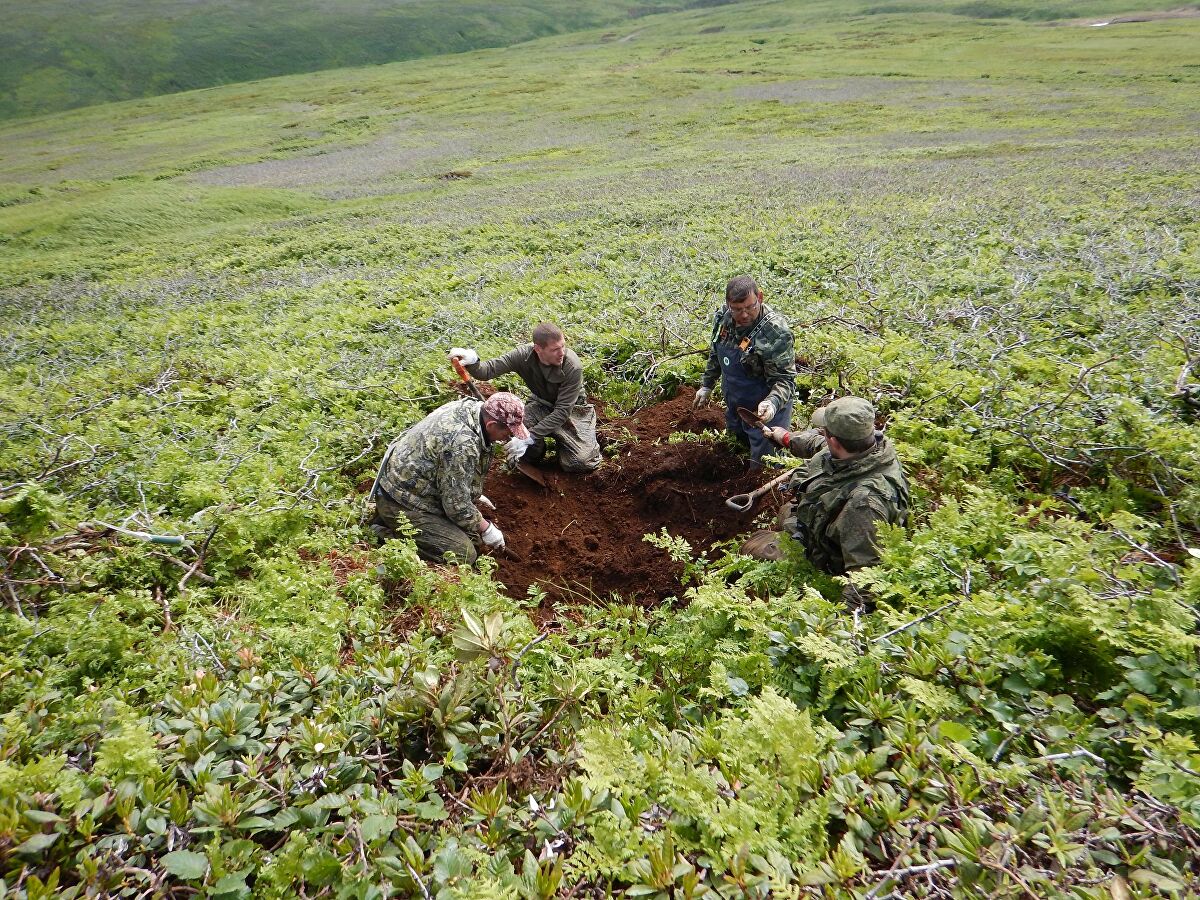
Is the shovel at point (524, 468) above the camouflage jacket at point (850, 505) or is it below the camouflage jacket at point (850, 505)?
below

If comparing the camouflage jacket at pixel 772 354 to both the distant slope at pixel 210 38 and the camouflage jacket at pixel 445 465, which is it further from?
the distant slope at pixel 210 38

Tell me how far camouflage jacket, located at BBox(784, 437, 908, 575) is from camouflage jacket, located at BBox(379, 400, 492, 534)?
2537 millimetres

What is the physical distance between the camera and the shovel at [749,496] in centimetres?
524

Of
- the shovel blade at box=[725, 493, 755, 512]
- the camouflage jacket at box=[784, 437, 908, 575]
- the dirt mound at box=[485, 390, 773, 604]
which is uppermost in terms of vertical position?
the camouflage jacket at box=[784, 437, 908, 575]

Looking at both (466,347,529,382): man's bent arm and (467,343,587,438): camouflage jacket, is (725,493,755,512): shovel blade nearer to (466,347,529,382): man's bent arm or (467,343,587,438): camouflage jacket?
(467,343,587,438): camouflage jacket

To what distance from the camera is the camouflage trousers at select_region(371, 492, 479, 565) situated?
207 inches

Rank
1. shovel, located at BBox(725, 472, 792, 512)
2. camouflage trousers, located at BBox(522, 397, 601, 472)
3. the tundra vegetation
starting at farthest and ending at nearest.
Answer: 1. camouflage trousers, located at BBox(522, 397, 601, 472)
2. shovel, located at BBox(725, 472, 792, 512)
3. the tundra vegetation

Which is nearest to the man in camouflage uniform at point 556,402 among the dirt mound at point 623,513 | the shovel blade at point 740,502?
the dirt mound at point 623,513

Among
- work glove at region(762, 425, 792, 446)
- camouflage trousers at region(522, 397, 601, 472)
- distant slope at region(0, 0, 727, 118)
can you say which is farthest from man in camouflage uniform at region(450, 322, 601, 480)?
distant slope at region(0, 0, 727, 118)

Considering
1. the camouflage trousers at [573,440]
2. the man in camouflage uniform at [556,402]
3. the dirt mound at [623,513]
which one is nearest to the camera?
the dirt mound at [623,513]

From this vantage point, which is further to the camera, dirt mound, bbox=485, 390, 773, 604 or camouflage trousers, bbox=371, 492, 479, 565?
dirt mound, bbox=485, 390, 773, 604

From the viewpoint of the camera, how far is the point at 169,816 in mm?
2303

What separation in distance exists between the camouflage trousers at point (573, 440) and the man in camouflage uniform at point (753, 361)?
4.82ft

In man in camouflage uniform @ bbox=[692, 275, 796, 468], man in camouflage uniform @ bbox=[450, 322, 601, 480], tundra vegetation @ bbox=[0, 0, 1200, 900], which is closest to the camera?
tundra vegetation @ bbox=[0, 0, 1200, 900]
